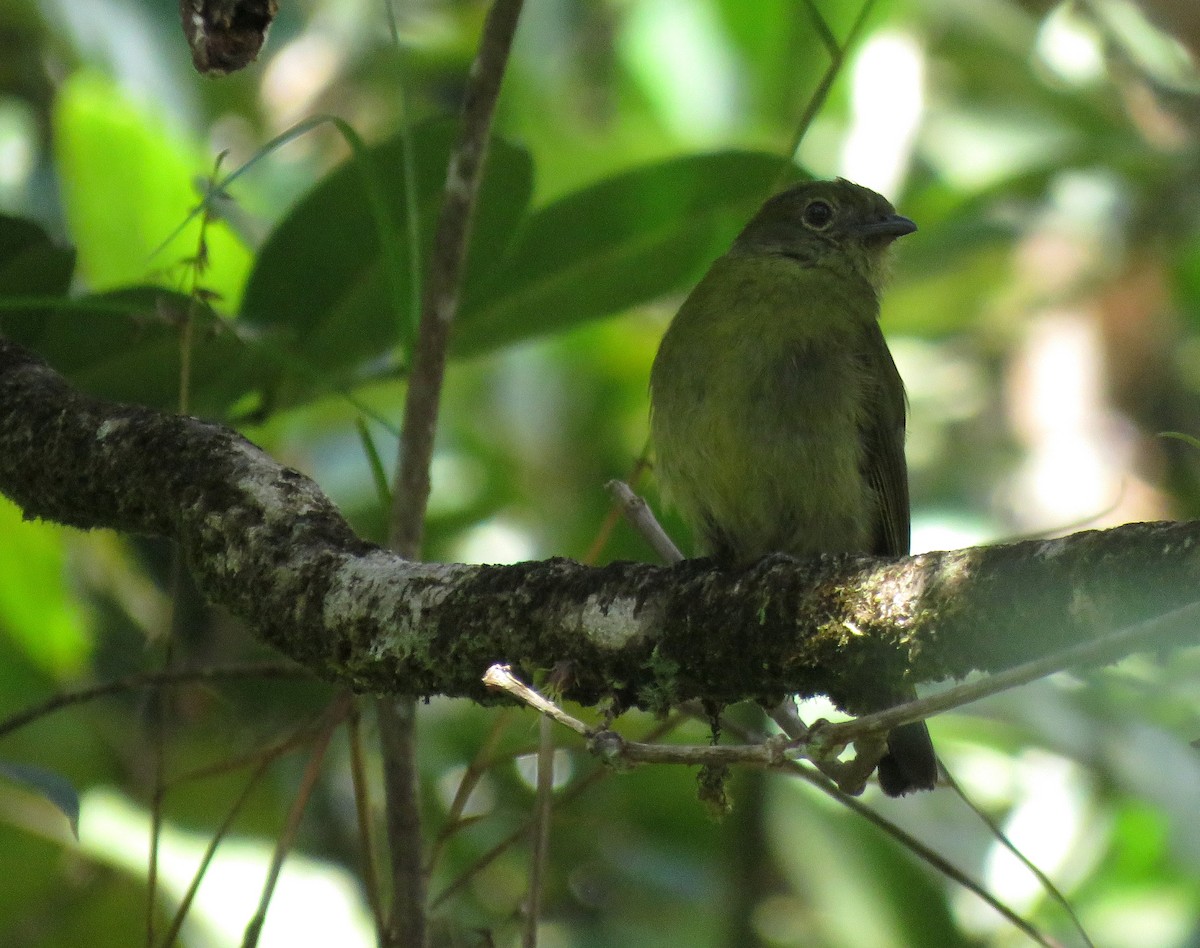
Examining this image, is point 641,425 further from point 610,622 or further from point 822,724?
point 822,724

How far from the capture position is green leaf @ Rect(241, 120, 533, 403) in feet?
9.75

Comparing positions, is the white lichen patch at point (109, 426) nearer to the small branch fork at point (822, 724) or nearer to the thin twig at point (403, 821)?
the thin twig at point (403, 821)

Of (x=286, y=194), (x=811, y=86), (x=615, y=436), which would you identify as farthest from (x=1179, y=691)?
(x=286, y=194)

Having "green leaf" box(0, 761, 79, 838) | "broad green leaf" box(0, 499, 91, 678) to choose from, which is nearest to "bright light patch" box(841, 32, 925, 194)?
"broad green leaf" box(0, 499, 91, 678)

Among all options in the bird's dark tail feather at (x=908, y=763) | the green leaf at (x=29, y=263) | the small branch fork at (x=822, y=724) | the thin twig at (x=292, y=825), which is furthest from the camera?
the bird's dark tail feather at (x=908, y=763)

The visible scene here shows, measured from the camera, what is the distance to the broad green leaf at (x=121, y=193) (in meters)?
3.34

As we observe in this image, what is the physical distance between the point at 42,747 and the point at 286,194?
203 centimetres

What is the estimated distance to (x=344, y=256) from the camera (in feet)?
9.82

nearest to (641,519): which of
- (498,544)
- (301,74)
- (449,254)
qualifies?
(449,254)

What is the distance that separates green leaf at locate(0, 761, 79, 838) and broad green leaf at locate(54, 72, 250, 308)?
1476mm

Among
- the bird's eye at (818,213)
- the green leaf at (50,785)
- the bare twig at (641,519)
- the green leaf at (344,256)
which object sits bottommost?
the green leaf at (50,785)

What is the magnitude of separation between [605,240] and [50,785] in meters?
1.53

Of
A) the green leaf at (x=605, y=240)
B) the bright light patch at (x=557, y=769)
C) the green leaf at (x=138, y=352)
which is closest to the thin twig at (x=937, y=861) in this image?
the green leaf at (x=605, y=240)

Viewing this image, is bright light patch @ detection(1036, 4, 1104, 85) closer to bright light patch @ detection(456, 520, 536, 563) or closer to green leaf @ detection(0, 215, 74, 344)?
bright light patch @ detection(456, 520, 536, 563)
